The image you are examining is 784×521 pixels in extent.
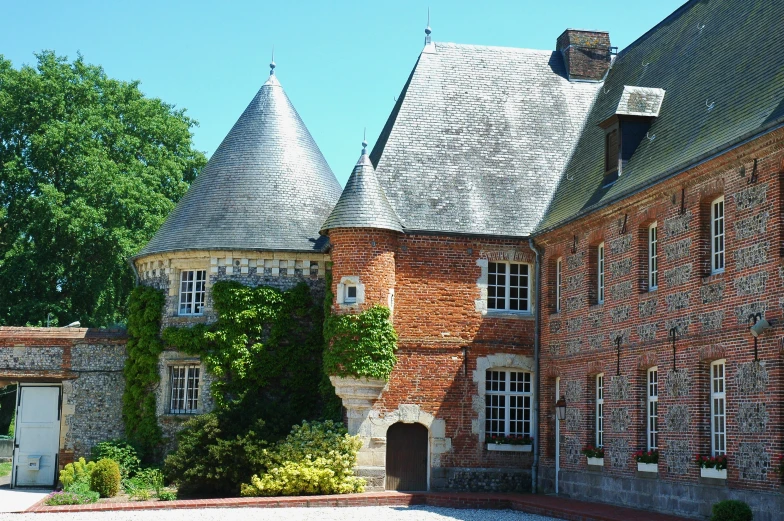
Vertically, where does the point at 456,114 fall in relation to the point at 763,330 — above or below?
above

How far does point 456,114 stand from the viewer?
81.9ft

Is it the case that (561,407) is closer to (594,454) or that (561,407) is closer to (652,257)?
(594,454)

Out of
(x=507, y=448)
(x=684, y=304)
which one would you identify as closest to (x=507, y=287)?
(x=507, y=448)

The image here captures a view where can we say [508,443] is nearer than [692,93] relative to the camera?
No

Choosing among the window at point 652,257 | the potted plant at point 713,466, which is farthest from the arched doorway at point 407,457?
the potted plant at point 713,466

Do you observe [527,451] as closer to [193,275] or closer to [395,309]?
[395,309]

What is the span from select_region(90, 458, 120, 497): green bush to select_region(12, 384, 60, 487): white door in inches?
202

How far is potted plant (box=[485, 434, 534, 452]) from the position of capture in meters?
22.5

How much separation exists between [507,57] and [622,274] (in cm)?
915

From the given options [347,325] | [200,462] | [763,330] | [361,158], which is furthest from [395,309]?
[763,330]

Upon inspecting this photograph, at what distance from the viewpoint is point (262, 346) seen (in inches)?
939

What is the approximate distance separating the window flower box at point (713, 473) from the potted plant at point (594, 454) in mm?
3630

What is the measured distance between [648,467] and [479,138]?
31.0 ft

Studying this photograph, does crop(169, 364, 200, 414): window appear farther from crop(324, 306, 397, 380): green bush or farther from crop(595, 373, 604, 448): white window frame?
crop(595, 373, 604, 448): white window frame
